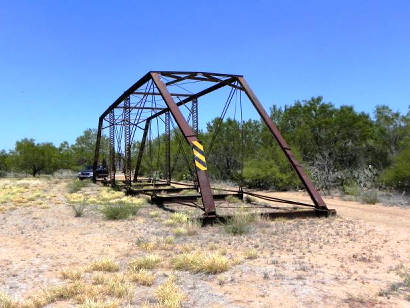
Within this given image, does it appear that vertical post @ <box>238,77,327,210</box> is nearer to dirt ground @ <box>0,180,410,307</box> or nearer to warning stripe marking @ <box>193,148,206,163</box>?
dirt ground @ <box>0,180,410,307</box>

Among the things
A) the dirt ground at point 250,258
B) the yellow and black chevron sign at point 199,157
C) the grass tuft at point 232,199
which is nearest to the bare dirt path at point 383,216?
the dirt ground at point 250,258

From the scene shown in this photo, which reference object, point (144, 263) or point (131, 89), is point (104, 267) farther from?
point (131, 89)

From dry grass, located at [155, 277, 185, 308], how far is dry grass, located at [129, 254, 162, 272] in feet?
3.12

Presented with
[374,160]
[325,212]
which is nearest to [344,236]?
[325,212]

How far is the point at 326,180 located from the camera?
20625 mm

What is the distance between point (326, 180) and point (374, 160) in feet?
12.8

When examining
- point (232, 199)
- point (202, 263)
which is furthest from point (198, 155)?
point (202, 263)

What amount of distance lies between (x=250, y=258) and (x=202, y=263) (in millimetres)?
1036

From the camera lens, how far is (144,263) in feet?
20.3

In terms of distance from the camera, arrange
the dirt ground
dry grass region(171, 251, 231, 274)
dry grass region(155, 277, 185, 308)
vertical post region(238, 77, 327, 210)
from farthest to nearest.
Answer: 1. vertical post region(238, 77, 327, 210)
2. dry grass region(171, 251, 231, 274)
3. the dirt ground
4. dry grass region(155, 277, 185, 308)

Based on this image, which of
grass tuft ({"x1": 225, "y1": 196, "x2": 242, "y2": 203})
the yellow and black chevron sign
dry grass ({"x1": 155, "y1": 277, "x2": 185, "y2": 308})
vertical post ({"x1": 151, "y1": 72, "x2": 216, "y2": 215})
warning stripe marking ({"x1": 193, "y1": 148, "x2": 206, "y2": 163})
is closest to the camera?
dry grass ({"x1": 155, "y1": 277, "x2": 185, "y2": 308})

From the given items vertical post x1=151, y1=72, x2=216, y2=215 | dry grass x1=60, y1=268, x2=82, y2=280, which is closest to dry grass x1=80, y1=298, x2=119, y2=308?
dry grass x1=60, y1=268, x2=82, y2=280

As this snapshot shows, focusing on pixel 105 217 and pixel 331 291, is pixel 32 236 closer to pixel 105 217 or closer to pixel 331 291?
pixel 105 217

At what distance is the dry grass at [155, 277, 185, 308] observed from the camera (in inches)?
178
